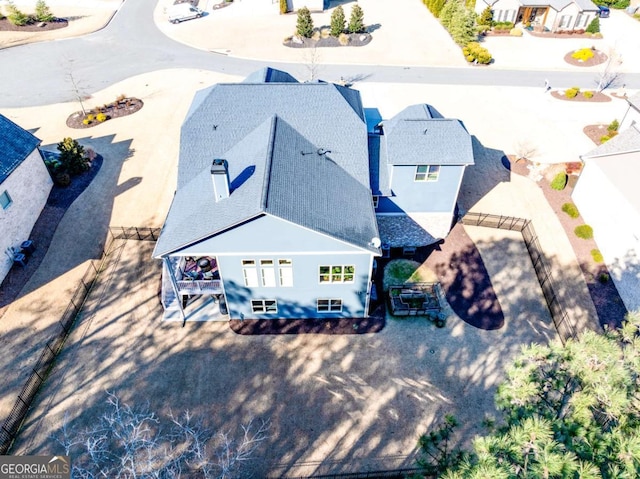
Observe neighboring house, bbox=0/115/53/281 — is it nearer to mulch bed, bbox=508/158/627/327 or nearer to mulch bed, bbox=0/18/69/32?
mulch bed, bbox=508/158/627/327

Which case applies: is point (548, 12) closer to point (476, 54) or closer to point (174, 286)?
point (476, 54)

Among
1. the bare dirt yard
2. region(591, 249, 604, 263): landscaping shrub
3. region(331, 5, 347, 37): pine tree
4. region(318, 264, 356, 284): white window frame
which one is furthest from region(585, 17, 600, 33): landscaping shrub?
region(318, 264, 356, 284): white window frame

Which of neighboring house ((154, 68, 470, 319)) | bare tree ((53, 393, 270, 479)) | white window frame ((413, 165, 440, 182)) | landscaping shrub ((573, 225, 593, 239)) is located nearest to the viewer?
bare tree ((53, 393, 270, 479))

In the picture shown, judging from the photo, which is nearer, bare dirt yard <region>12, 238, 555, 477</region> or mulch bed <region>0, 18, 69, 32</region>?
bare dirt yard <region>12, 238, 555, 477</region>

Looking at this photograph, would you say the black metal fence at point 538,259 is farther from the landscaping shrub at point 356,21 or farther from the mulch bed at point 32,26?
the mulch bed at point 32,26

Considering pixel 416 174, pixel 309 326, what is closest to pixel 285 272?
pixel 309 326

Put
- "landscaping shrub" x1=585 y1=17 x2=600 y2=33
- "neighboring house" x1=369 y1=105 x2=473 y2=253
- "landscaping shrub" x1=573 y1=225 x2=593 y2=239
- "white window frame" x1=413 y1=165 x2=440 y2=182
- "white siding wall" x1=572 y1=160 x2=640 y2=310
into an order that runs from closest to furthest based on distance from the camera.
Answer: "neighboring house" x1=369 y1=105 x2=473 y2=253, "white siding wall" x1=572 y1=160 x2=640 y2=310, "white window frame" x1=413 y1=165 x2=440 y2=182, "landscaping shrub" x1=573 y1=225 x2=593 y2=239, "landscaping shrub" x1=585 y1=17 x2=600 y2=33
